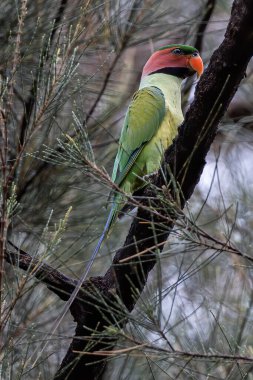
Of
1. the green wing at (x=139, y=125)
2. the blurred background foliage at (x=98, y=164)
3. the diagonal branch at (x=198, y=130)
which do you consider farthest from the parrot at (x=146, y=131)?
the diagonal branch at (x=198, y=130)

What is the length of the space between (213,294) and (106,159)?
2.27ft

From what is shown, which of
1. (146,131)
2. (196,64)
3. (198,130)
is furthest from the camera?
(196,64)

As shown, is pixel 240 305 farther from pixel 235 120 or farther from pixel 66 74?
pixel 66 74

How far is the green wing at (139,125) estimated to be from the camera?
2459 millimetres

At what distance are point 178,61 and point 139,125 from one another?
1.34ft

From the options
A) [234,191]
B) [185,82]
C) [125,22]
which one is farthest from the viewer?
[234,191]

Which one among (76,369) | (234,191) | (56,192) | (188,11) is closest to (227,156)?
(234,191)

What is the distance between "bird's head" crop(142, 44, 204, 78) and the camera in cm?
274

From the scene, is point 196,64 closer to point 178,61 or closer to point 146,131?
point 178,61

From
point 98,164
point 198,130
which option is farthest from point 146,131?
point 198,130

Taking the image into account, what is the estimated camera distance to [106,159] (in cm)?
280

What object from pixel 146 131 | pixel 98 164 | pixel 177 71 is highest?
pixel 177 71

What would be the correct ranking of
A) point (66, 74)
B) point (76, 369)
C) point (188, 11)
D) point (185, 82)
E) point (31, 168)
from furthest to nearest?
point (188, 11), point (185, 82), point (31, 168), point (76, 369), point (66, 74)

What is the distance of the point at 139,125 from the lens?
2.51 m
